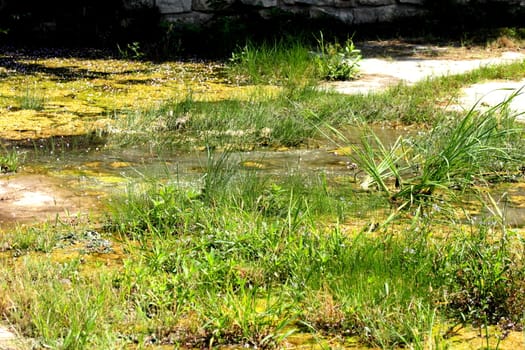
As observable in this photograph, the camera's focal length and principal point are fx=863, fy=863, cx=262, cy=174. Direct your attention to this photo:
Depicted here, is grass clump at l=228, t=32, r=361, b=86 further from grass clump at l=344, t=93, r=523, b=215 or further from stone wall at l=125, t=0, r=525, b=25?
grass clump at l=344, t=93, r=523, b=215

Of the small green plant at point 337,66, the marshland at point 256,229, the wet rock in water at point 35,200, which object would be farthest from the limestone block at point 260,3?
the wet rock in water at point 35,200

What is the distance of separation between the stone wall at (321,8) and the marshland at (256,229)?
444 centimetres

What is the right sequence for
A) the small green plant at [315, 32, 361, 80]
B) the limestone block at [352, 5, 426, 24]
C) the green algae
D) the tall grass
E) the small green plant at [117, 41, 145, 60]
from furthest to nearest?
the limestone block at [352, 5, 426, 24]
the small green plant at [117, 41, 145, 60]
the small green plant at [315, 32, 361, 80]
the tall grass
the green algae

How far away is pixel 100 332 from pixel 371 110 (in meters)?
4.59

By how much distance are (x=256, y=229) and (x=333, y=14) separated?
8.70 meters

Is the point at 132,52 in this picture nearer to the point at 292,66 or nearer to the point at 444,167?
the point at 292,66

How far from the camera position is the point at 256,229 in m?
3.62

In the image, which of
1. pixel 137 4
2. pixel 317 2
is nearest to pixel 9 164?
pixel 137 4

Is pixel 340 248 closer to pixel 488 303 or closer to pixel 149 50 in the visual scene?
pixel 488 303

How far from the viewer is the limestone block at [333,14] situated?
11.8 meters

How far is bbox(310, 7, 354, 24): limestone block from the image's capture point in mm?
11756

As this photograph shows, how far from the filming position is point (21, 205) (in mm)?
4496

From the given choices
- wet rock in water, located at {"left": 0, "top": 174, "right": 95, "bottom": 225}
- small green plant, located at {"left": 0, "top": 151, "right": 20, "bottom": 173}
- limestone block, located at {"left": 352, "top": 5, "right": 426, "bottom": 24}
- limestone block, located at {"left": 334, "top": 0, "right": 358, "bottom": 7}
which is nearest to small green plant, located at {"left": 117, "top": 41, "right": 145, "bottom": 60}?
limestone block, located at {"left": 334, "top": 0, "right": 358, "bottom": 7}

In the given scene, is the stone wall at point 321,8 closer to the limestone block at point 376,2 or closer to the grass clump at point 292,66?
the limestone block at point 376,2
